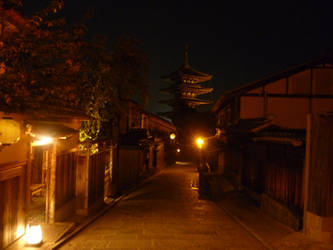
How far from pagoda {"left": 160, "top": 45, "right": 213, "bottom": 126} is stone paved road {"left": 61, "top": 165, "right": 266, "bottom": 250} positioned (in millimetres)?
33300

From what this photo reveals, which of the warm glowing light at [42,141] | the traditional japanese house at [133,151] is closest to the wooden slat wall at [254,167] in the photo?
the traditional japanese house at [133,151]

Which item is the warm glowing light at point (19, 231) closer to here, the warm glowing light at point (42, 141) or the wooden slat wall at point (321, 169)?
the warm glowing light at point (42, 141)

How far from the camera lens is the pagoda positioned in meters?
47.5

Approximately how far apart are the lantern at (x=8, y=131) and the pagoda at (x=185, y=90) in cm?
4035

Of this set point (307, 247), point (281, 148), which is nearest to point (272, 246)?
point (307, 247)

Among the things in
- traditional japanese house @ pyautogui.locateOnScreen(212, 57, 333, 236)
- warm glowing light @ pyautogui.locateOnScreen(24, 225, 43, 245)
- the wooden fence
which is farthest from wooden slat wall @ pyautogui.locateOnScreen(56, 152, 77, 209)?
the wooden fence

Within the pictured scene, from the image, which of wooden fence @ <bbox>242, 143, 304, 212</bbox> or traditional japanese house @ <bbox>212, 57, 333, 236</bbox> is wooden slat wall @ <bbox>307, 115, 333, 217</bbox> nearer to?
wooden fence @ <bbox>242, 143, 304, 212</bbox>

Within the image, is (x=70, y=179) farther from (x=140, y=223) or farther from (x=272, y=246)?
(x=272, y=246)

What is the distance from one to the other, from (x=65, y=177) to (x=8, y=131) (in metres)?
4.44

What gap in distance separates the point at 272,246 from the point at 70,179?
7823 millimetres

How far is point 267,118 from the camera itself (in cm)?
1892

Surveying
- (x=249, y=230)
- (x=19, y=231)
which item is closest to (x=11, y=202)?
(x=19, y=231)

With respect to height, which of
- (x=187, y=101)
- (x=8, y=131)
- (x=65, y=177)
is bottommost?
(x=65, y=177)

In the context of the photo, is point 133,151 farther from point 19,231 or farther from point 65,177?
point 19,231
